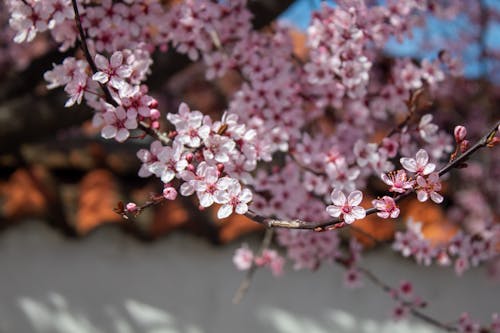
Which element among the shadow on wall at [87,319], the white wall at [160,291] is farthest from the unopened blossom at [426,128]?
the shadow on wall at [87,319]

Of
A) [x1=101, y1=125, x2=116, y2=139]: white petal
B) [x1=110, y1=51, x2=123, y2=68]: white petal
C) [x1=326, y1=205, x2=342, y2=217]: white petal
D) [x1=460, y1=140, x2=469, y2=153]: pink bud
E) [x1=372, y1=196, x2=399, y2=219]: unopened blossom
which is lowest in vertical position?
[x1=326, y1=205, x2=342, y2=217]: white petal

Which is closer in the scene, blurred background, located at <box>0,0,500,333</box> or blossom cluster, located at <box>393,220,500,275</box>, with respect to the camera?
blossom cluster, located at <box>393,220,500,275</box>

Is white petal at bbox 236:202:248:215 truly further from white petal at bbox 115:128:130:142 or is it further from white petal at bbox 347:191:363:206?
white petal at bbox 115:128:130:142

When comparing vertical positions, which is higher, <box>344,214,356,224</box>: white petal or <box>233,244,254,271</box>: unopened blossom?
<box>233,244,254,271</box>: unopened blossom

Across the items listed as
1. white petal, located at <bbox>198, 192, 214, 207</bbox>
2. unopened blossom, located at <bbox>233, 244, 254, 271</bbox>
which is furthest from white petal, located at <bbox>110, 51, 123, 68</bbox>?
unopened blossom, located at <bbox>233, 244, 254, 271</bbox>

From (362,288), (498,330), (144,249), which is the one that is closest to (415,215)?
(362,288)

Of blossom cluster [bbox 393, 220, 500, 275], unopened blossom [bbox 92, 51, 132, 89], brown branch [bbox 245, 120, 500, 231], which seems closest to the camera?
brown branch [bbox 245, 120, 500, 231]

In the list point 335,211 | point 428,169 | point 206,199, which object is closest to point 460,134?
point 428,169

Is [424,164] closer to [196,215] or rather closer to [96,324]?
[196,215]
